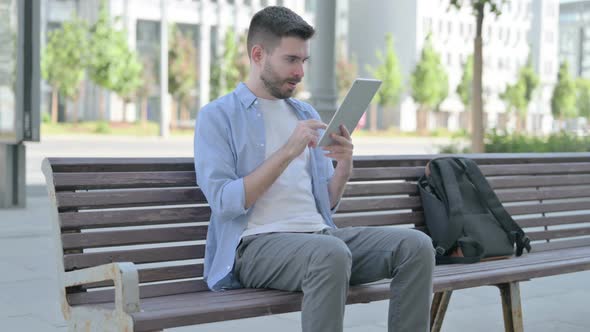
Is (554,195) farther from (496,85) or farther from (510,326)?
(496,85)

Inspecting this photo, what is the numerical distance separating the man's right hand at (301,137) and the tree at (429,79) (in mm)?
58866

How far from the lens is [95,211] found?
3.56 meters

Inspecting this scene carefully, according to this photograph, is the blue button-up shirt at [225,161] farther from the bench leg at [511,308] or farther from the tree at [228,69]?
the tree at [228,69]

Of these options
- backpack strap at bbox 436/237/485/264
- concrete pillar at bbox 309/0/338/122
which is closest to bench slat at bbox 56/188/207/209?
backpack strap at bbox 436/237/485/264

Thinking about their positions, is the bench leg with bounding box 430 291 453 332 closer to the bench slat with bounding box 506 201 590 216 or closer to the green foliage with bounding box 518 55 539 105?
the bench slat with bounding box 506 201 590 216

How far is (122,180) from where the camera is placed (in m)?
3.68

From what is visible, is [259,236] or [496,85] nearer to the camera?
[259,236]

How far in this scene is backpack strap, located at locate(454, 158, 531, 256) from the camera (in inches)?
181

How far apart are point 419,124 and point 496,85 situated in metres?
13.4

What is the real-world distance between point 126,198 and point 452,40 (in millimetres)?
74796

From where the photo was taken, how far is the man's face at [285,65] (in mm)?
3506

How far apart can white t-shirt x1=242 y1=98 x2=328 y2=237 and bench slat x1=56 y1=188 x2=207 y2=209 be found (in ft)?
1.25

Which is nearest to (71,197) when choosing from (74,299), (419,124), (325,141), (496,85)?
(74,299)

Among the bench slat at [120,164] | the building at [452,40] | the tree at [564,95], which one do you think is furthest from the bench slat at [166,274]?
the tree at [564,95]
